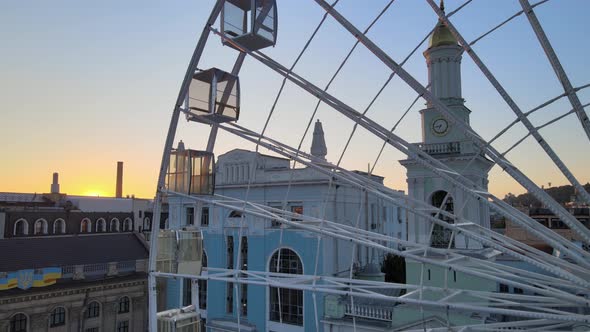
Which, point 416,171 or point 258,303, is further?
point 258,303

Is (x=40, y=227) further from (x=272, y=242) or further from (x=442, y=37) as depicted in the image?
(x=442, y=37)

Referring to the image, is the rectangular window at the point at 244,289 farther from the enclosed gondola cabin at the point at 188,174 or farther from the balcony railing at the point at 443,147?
→ the enclosed gondola cabin at the point at 188,174

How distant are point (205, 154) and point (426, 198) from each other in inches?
623

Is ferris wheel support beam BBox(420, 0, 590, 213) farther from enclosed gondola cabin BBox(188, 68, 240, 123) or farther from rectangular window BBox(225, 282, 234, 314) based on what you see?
rectangular window BBox(225, 282, 234, 314)

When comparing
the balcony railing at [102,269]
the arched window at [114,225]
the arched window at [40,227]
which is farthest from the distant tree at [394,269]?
the arched window at [40,227]

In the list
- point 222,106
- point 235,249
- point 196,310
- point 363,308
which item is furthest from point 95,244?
point 222,106

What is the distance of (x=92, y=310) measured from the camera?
118 feet

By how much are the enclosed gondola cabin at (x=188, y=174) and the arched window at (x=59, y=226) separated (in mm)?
40230

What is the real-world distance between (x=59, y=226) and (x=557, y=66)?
2000 inches

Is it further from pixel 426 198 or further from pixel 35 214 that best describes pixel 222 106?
pixel 35 214

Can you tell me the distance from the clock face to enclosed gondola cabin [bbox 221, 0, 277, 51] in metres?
15.7

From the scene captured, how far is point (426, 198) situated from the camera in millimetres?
25531

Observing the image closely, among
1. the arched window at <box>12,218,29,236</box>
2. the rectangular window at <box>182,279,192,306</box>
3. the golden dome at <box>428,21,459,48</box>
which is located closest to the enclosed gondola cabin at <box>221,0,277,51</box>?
the golden dome at <box>428,21,459,48</box>

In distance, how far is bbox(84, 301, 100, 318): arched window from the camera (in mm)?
35625
